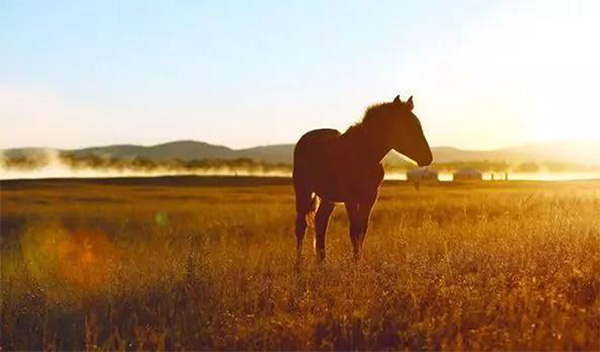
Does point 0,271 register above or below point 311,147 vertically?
below

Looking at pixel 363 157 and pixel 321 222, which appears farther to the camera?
pixel 321 222

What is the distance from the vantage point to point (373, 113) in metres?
10.8

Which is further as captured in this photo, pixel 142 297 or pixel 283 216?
pixel 283 216

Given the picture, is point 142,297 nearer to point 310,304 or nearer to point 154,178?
point 310,304

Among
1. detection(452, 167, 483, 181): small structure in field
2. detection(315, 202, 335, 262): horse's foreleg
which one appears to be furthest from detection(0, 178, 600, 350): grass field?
detection(452, 167, 483, 181): small structure in field

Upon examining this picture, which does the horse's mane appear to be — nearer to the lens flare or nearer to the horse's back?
the horse's back

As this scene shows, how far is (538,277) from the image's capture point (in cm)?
807

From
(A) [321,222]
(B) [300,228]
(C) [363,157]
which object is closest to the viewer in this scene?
(C) [363,157]

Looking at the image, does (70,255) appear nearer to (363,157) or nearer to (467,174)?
(363,157)

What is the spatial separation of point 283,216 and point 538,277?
54.0ft

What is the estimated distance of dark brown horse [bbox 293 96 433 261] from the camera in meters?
10.5

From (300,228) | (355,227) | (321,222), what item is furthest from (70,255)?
(355,227)

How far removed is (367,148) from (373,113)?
22.4 inches

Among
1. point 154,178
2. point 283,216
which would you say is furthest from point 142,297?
point 154,178
